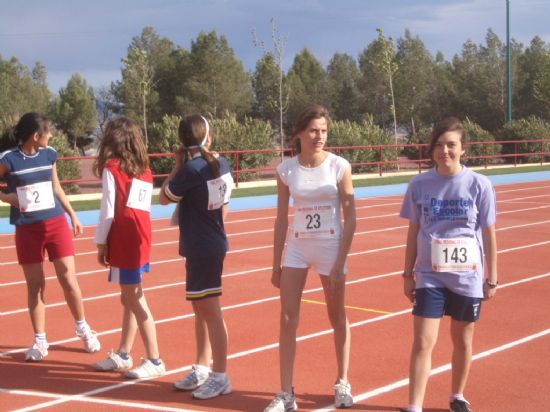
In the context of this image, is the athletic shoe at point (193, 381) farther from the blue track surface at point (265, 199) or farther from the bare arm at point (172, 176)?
the blue track surface at point (265, 199)

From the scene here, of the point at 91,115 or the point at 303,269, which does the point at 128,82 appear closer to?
the point at 91,115

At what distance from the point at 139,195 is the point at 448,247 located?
216cm

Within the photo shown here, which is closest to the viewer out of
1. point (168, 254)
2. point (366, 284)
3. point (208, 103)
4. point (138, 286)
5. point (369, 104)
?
point (138, 286)

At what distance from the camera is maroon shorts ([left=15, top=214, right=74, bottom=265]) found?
6113mm

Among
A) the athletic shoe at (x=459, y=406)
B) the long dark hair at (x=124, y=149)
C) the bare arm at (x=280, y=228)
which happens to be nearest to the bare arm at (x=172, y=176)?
the long dark hair at (x=124, y=149)

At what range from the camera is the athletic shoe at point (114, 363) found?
5.73 metres

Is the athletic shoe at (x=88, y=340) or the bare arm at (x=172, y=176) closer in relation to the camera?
the bare arm at (x=172, y=176)

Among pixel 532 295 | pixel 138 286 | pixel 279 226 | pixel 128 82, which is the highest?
pixel 128 82

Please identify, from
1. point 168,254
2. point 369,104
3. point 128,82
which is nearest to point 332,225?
point 168,254

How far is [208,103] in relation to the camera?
63.8 metres

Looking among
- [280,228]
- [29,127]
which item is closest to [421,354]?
[280,228]

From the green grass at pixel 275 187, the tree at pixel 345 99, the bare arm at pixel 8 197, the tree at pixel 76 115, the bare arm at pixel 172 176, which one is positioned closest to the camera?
the bare arm at pixel 172 176

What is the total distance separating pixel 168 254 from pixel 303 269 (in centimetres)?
700

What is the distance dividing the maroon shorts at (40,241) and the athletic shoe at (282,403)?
2311 millimetres
